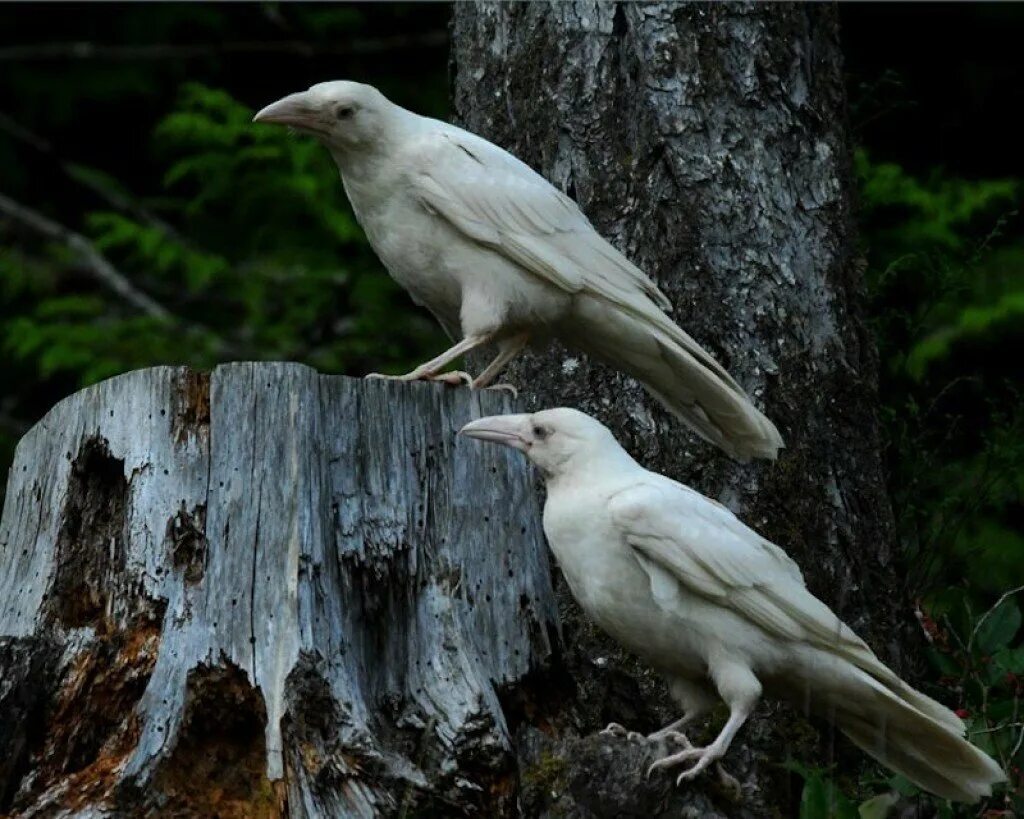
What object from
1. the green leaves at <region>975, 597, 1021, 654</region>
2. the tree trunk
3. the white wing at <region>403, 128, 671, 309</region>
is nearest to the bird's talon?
the white wing at <region>403, 128, 671, 309</region>

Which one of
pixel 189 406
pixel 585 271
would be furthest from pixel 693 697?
pixel 189 406

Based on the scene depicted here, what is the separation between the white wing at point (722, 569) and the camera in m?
4.39

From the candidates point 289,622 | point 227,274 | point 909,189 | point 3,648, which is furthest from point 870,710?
point 227,274

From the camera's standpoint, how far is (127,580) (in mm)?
4477

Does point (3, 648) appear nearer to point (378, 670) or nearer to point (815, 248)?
point (378, 670)

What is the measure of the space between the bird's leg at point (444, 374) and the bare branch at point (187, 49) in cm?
531

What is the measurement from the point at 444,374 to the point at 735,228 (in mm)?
1532

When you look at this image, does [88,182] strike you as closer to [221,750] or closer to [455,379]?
[455,379]

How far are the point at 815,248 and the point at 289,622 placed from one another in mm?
2623

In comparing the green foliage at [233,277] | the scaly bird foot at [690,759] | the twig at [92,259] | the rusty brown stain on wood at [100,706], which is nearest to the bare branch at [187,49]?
the green foliage at [233,277]

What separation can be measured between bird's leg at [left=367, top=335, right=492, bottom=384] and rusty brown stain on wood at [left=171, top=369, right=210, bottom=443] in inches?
16.9

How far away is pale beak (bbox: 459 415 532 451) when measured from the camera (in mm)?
4543

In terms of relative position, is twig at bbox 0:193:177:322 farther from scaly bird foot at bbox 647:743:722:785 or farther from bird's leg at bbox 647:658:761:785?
scaly bird foot at bbox 647:743:722:785

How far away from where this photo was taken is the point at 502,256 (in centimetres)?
529
